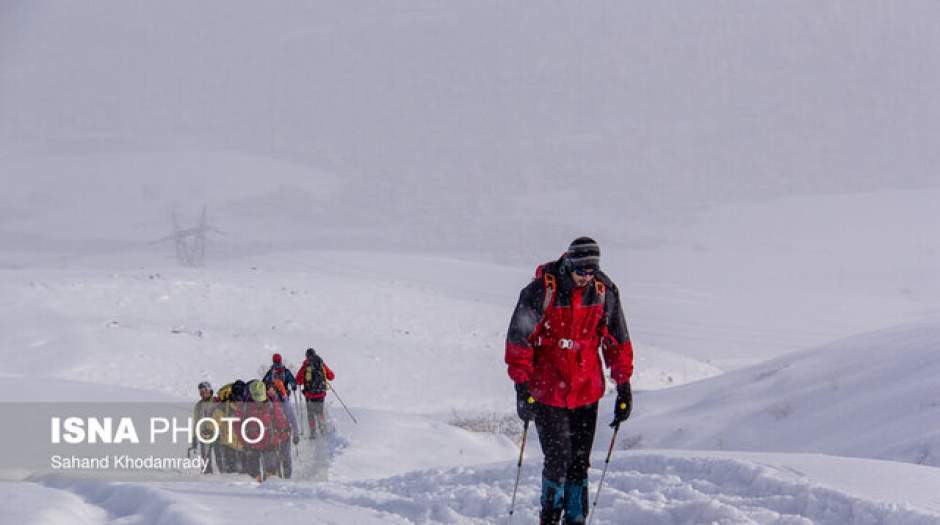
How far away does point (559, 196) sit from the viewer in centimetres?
14450

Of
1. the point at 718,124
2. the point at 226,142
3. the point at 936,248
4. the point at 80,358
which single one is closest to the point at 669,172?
the point at 718,124

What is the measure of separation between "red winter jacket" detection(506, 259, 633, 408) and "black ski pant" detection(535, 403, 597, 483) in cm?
8

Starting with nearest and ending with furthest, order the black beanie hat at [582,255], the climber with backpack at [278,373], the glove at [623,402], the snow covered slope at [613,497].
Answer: the black beanie hat at [582,255], the glove at [623,402], the snow covered slope at [613,497], the climber with backpack at [278,373]

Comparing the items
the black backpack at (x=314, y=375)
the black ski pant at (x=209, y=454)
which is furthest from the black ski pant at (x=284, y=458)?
the black backpack at (x=314, y=375)

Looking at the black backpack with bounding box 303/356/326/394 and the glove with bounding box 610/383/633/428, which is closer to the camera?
the glove with bounding box 610/383/633/428

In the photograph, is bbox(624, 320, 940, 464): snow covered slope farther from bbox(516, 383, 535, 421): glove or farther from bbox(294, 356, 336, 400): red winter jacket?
bbox(516, 383, 535, 421): glove

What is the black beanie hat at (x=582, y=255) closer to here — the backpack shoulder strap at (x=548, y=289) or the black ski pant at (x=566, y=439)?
the backpack shoulder strap at (x=548, y=289)

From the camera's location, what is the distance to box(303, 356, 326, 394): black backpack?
1805 cm

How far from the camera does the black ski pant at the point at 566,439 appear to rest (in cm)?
673

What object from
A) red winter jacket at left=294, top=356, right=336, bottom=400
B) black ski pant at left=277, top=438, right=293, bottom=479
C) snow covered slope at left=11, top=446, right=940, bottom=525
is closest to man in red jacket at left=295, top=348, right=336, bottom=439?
red winter jacket at left=294, top=356, right=336, bottom=400

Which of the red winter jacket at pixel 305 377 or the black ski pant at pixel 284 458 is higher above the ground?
the red winter jacket at pixel 305 377

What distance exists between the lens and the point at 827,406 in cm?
1606

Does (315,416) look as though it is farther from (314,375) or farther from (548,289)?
(548,289)

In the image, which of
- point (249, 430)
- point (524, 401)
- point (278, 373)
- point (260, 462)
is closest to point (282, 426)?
point (249, 430)
